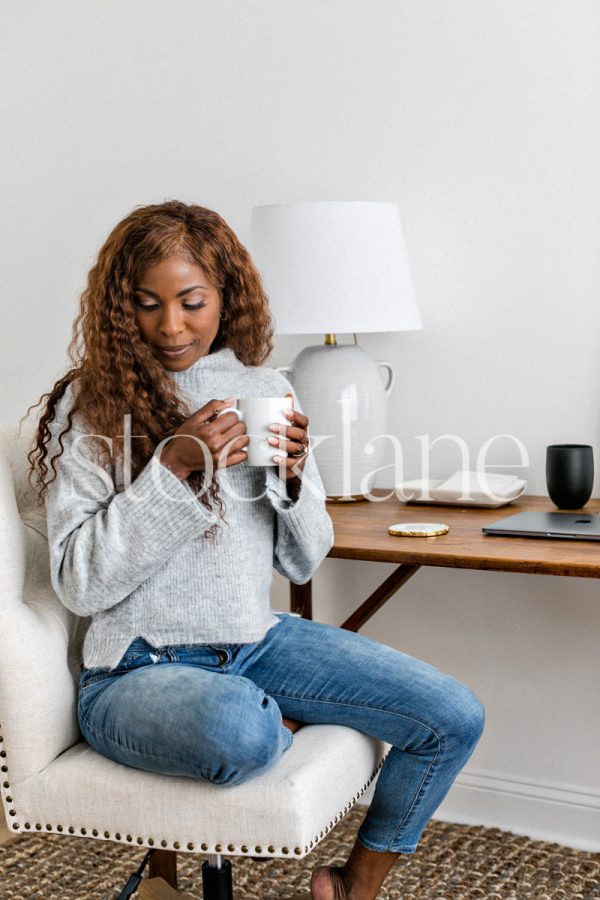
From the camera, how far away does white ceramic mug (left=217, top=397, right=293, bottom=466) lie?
130cm

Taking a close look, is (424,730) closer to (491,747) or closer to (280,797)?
(280,797)

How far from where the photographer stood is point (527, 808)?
200cm

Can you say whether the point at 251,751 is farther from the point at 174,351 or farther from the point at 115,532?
the point at 174,351

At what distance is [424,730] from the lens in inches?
50.4

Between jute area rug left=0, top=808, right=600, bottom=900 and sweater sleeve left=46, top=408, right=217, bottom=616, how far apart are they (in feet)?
2.39

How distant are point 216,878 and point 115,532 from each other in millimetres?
445

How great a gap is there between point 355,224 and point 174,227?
0.48 meters

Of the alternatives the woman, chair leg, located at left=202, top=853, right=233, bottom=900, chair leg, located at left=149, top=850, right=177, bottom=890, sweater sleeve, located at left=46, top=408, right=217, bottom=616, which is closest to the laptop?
the woman

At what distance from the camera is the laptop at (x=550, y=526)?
1484 millimetres

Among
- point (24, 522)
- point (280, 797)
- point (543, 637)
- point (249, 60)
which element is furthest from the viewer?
point (249, 60)

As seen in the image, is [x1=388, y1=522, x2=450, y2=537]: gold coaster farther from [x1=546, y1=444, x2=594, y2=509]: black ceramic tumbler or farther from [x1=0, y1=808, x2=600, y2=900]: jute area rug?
[x1=0, y1=808, x2=600, y2=900]: jute area rug

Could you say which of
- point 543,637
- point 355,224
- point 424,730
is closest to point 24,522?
point 424,730

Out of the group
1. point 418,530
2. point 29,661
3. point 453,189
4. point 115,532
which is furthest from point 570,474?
point 29,661

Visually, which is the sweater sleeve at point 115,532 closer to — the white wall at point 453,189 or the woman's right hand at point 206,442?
the woman's right hand at point 206,442
